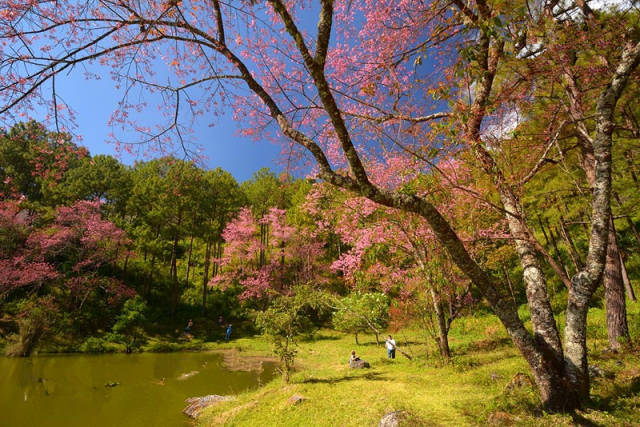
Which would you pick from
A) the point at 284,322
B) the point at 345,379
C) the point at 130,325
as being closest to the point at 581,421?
the point at 345,379

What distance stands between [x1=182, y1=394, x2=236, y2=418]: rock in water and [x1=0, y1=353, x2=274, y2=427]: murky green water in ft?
0.63

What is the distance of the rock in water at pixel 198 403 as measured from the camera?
8190 mm

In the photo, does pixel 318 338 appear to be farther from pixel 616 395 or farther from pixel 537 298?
pixel 537 298

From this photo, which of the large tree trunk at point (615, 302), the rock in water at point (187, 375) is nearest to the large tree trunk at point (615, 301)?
the large tree trunk at point (615, 302)

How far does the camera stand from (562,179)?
35.9 ft

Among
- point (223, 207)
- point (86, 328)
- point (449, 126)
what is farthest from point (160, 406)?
point (223, 207)

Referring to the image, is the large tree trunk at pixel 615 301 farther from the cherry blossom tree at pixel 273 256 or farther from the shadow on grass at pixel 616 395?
the cherry blossom tree at pixel 273 256

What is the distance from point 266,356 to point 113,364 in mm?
6711

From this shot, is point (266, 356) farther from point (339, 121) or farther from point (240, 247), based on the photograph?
point (339, 121)

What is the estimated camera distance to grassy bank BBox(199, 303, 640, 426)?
3930 millimetres

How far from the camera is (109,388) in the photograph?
397 inches

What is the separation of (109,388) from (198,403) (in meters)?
3.64

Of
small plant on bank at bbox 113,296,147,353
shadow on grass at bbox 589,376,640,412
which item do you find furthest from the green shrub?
shadow on grass at bbox 589,376,640,412

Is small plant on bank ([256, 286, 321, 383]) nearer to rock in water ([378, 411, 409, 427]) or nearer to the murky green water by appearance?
the murky green water
